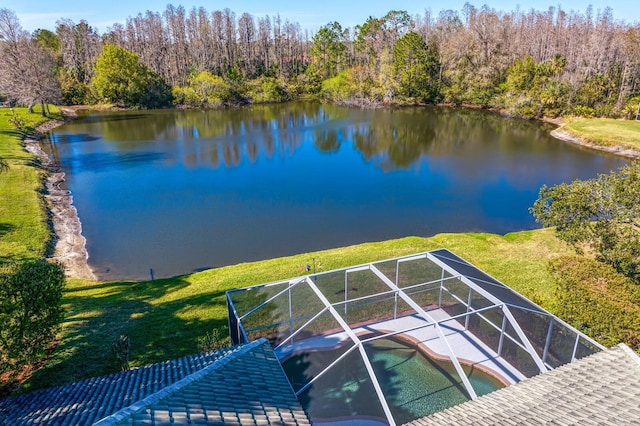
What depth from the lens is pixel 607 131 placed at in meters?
43.9

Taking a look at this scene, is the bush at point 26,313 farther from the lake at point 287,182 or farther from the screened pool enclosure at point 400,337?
the lake at point 287,182

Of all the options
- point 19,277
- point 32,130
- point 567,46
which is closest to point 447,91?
point 567,46

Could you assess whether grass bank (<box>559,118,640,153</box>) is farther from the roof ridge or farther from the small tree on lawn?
the roof ridge

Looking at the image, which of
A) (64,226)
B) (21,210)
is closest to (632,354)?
(64,226)

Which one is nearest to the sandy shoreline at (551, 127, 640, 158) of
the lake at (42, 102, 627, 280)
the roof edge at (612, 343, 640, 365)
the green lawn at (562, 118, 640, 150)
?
the green lawn at (562, 118, 640, 150)

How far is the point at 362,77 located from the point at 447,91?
15.0 meters

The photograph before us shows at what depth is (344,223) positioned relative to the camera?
2422cm

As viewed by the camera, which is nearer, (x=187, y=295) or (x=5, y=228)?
(x=187, y=295)

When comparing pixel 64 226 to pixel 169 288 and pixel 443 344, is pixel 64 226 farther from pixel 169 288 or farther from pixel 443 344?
pixel 443 344

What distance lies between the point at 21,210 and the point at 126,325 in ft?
49.4

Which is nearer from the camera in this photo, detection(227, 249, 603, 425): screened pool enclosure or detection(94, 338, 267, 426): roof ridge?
detection(94, 338, 267, 426): roof ridge

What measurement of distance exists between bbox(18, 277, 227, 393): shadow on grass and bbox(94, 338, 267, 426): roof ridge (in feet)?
18.3

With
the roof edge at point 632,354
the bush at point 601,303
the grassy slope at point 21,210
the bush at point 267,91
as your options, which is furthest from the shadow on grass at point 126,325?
the bush at point 267,91

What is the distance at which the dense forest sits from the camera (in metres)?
54.4
